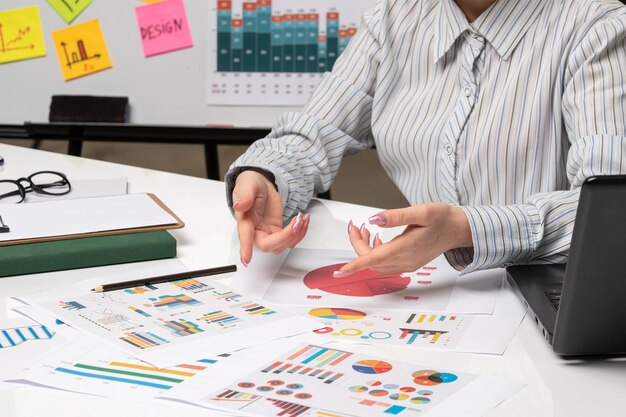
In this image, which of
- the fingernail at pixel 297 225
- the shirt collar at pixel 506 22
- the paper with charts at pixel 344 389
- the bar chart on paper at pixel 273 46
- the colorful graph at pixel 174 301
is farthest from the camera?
the bar chart on paper at pixel 273 46

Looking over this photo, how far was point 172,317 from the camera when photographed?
826 mm

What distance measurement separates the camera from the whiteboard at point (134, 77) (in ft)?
6.68

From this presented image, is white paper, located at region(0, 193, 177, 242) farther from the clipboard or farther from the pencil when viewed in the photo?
the pencil

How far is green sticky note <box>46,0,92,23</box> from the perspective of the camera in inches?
80.4

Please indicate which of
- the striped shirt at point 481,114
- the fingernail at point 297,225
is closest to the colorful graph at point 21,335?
the fingernail at point 297,225

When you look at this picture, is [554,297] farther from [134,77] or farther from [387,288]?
[134,77]

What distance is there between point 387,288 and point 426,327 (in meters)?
0.12

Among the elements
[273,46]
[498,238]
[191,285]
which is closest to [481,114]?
[498,238]

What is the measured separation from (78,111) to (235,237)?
1.09m

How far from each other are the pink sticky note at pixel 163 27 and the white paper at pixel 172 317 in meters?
1.21

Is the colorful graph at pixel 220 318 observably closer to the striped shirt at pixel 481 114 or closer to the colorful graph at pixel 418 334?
the colorful graph at pixel 418 334

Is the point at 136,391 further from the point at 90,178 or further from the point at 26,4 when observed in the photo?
the point at 26,4

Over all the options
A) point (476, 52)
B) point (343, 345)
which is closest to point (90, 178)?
point (476, 52)

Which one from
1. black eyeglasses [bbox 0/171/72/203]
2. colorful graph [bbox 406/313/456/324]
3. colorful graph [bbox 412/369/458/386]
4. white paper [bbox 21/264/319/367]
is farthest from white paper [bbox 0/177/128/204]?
colorful graph [bbox 412/369/458/386]
